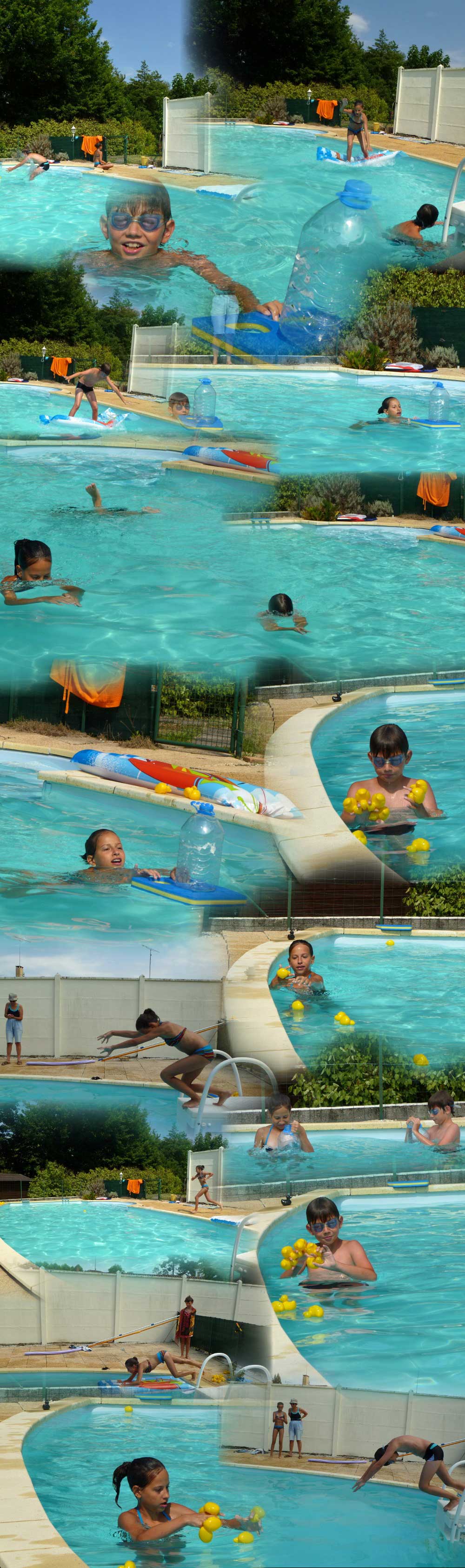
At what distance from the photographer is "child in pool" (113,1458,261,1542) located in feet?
34.2

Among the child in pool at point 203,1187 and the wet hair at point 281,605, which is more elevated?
the wet hair at point 281,605

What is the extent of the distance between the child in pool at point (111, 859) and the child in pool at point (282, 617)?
16.4 ft

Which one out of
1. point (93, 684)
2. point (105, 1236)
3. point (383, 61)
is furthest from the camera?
point (383, 61)

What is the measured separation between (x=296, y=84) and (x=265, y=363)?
42.6 feet

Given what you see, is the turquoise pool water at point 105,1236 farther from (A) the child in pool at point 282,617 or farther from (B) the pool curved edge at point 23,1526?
(A) the child in pool at point 282,617

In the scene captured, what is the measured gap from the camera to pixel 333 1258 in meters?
12.9

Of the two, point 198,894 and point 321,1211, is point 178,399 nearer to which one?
point 198,894

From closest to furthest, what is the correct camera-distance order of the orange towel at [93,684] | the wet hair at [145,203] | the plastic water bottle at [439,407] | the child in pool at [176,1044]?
the child in pool at [176,1044]
the orange towel at [93,684]
the plastic water bottle at [439,407]
the wet hair at [145,203]

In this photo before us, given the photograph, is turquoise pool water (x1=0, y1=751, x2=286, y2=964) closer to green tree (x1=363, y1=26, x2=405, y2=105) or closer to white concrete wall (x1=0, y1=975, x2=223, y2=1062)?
white concrete wall (x1=0, y1=975, x2=223, y2=1062)

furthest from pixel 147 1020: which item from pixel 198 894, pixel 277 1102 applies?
pixel 277 1102

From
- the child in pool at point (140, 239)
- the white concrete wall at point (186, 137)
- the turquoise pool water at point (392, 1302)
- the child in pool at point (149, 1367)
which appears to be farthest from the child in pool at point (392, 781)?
the white concrete wall at point (186, 137)

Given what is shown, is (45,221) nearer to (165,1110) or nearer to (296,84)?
(296,84)

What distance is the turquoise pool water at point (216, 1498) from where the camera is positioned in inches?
401

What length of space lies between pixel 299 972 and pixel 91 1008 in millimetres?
2119
